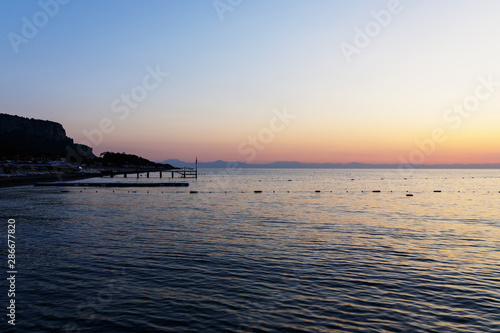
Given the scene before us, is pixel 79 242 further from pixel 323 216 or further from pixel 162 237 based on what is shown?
pixel 323 216

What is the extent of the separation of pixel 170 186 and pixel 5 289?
7732 cm

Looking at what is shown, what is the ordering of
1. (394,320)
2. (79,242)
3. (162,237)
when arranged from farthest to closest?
(162,237)
(79,242)
(394,320)

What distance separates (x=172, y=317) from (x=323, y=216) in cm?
2754

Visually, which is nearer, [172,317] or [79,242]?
[172,317]

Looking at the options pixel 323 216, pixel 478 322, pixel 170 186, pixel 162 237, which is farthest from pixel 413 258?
pixel 170 186

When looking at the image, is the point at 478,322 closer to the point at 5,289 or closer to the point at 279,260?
the point at 279,260

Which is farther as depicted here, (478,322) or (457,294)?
(457,294)

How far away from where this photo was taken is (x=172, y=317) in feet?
34.9

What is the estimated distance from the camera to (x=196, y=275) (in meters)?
15.0

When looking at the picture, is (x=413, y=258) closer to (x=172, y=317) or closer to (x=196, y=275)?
(x=196, y=275)

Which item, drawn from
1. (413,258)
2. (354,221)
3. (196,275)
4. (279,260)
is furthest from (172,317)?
(354,221)

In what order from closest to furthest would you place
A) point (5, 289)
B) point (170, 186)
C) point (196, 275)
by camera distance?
point (5, 289), point (196, 275), point (170, 186)

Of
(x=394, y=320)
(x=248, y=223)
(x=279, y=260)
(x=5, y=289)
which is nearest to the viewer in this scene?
(x=394, y=320)

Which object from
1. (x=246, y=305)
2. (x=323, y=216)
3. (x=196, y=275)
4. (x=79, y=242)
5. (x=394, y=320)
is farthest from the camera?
(x=323, y=216)
